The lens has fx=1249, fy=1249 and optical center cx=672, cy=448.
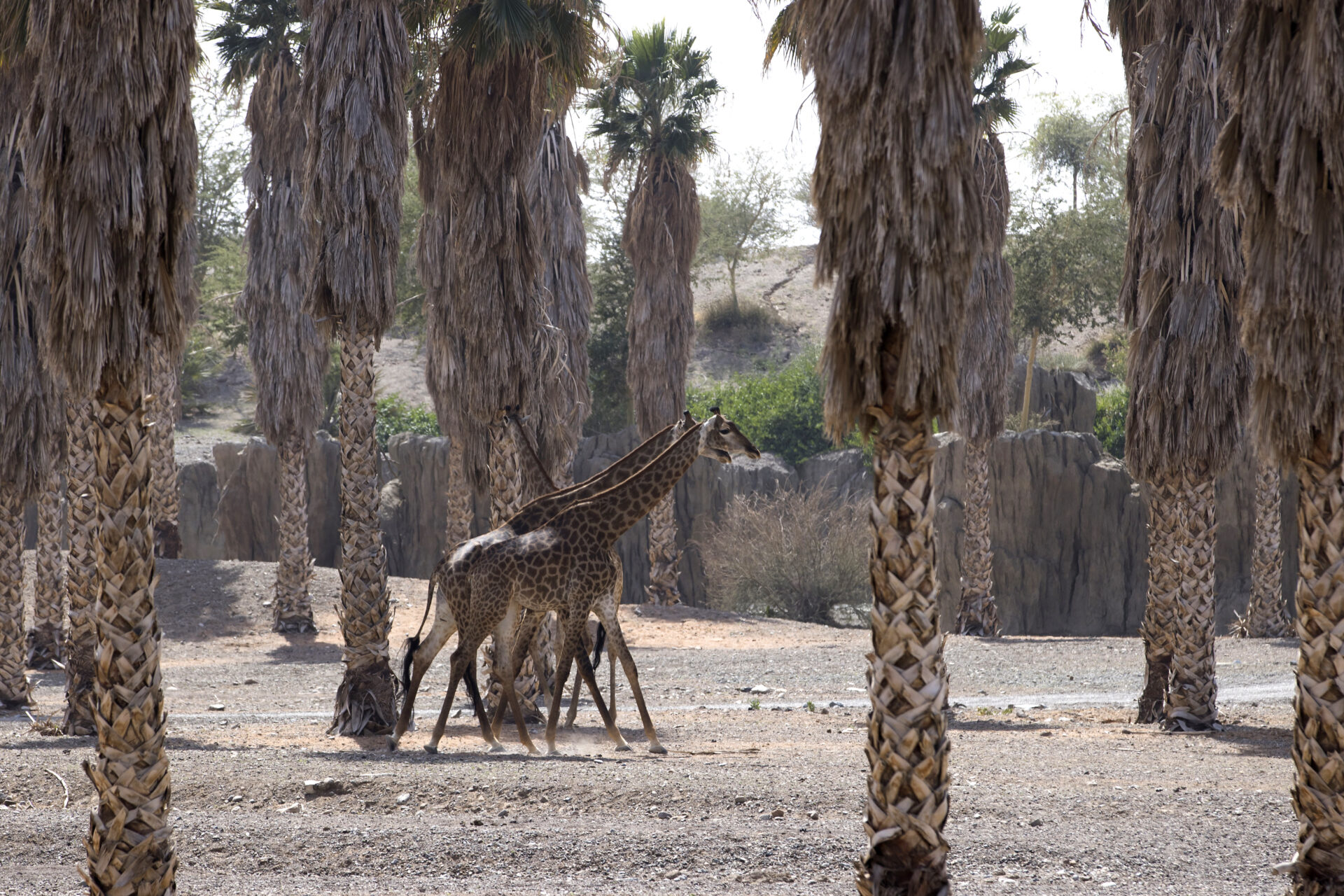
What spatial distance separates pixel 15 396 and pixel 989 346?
16796 mm

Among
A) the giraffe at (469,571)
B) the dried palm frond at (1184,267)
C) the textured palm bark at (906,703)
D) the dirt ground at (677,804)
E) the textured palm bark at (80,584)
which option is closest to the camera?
the textured palm bark at (906,703)

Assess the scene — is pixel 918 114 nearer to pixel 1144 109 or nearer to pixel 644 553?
pixel 1144 109

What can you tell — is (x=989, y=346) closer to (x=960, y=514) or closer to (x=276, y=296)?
(x=960, y=514)

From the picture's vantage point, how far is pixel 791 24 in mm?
7668

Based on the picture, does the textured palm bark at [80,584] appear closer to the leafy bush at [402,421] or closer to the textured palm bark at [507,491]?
the textured palm bark at [507,491]

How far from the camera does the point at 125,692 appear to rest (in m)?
6.82

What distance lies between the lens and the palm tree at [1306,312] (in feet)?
22.3

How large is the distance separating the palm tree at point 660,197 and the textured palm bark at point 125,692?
1974 cm

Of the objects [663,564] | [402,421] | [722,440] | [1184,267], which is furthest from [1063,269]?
[722,440]

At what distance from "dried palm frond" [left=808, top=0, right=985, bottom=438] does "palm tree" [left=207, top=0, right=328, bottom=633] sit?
57.3 ft

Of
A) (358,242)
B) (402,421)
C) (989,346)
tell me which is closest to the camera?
(358,242)

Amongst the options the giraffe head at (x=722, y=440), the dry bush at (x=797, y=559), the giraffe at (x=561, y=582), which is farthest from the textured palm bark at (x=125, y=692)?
the dry bush at (x=797, y=559)

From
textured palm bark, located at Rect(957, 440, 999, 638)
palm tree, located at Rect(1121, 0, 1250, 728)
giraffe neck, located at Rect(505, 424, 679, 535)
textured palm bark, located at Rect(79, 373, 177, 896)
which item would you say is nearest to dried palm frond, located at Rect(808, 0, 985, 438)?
textured palm bark, located at Rect(79, 373, 177, 896)

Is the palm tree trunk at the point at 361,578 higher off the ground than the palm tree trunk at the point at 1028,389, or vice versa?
the palm tree trunk at the point at 1028,389
